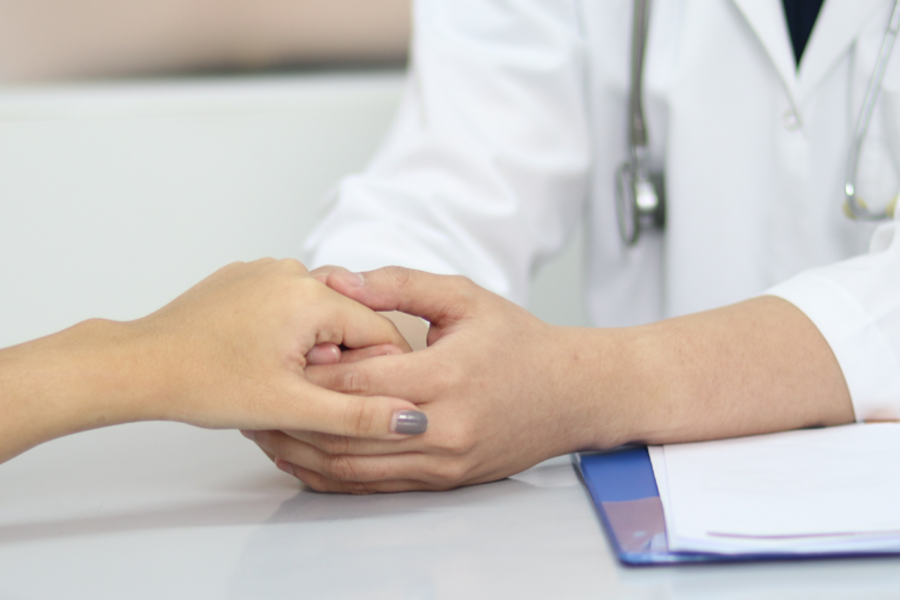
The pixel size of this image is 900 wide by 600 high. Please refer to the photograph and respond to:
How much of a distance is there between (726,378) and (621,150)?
490 mm

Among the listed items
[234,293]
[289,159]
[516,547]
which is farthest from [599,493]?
[289,159]

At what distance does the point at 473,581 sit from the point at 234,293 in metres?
0.27

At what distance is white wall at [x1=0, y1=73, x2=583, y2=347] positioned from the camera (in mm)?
1096

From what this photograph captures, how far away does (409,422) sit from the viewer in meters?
0.49

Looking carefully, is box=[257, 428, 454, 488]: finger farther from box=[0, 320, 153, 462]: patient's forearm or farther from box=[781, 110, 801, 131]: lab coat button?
box=[781, 110, 801, 131]: lab coat button

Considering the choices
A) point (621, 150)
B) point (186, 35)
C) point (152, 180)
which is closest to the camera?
point (621, 150)

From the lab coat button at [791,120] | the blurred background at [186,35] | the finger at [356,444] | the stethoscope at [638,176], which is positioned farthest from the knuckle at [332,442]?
the blurred background at [186,35]

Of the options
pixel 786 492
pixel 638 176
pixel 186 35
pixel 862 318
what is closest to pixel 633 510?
pixel 786 492

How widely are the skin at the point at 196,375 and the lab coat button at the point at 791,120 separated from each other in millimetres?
576

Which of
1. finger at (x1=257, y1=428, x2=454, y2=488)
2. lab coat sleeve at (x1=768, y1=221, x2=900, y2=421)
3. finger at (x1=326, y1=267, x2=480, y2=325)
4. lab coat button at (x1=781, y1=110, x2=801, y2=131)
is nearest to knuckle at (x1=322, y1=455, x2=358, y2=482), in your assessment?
finger at (x1=257, y1=428, x2=454, y2=488)

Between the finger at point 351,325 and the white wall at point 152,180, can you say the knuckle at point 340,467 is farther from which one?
the white wall at point 152,180

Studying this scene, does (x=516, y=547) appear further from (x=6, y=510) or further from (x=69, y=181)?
(x=69, y=181)

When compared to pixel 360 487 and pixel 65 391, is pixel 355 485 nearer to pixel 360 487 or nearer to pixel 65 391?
pixel 360 487

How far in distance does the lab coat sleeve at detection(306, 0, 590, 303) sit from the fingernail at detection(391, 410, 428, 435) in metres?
0.35
